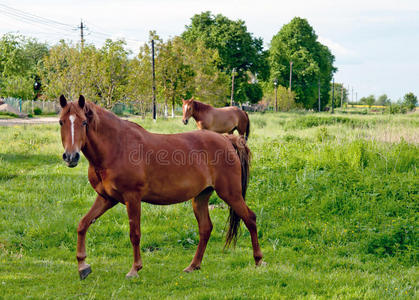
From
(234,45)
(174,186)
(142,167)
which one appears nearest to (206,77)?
(234,45)

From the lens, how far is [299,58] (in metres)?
59.8

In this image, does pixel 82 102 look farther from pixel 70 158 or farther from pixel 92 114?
pixel 70 158

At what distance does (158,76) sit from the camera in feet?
138

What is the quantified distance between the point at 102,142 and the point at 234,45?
5014 cm

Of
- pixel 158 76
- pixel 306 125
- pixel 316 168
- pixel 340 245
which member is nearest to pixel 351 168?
pixel 316 168

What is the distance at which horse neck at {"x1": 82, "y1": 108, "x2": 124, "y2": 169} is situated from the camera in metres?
4.74

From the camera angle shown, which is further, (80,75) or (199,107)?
(80,75)

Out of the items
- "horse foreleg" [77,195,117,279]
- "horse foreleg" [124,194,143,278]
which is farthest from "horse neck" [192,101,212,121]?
"horse foreleg" [124,194,143,278]

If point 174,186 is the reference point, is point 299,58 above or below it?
above

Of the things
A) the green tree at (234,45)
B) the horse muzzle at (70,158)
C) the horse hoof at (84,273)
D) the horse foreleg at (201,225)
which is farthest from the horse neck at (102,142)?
the green tree at (234,45)

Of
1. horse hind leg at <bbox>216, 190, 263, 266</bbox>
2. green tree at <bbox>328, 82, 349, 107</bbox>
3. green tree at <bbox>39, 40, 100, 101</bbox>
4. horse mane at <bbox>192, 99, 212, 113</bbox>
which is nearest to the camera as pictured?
horse hind leg at <bbox>216, 190, 263, 266</bbox>

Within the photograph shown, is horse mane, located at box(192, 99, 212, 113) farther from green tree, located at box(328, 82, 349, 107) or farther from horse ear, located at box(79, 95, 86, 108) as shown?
green tree, located at box(328, 82, 349, 107)

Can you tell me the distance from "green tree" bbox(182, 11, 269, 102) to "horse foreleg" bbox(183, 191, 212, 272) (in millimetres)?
46450

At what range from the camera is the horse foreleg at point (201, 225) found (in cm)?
549
